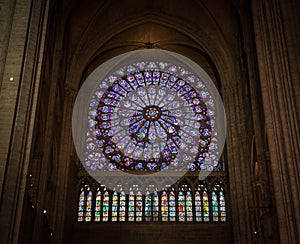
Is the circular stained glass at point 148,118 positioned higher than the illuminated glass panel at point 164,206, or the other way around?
the circular stained glass at point 148,118

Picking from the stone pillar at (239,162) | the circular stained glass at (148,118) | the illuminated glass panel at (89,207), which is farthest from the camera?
the circular stained glass at (148,118)

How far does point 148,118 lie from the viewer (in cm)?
2136

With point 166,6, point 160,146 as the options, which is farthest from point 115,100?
point 166,6

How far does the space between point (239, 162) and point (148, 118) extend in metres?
4.78

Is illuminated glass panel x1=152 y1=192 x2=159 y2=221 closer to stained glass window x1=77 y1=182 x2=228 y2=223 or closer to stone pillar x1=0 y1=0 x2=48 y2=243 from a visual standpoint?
stained glass window x1=77 y1=182 x2=228 y2=223

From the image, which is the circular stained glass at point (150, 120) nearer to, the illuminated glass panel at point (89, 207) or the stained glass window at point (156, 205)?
the stained glass window at point (156, 205)

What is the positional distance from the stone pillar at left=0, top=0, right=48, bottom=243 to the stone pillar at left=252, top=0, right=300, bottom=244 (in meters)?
5.46

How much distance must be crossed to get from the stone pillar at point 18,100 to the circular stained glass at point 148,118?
25.1ft

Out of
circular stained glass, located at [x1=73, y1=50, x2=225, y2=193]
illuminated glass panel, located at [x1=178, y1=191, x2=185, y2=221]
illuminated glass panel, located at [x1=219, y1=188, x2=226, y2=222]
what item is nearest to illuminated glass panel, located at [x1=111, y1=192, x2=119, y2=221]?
circular stained glass, located at [x1=73, y1=50, x2=225, y2=193]

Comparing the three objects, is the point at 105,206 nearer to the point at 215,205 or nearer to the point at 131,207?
the point at 131,207

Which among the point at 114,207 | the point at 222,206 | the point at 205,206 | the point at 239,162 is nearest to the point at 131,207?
the point at 114,207

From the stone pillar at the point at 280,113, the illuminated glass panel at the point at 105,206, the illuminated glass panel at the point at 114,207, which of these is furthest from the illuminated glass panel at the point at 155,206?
the stone pillar at the point at 280,113

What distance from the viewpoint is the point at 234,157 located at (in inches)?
719

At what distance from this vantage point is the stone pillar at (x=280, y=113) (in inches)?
441
